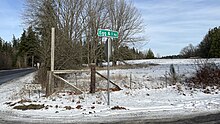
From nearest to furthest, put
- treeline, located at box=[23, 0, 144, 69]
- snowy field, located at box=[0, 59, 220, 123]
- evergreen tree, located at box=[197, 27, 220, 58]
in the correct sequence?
1. snowy field, located at box=[0, 59, 220, 123]
2. treeline, located at box=[23, 0, 144, 69]
3. evergreen tree, located at box=[197, 27, 220, 58]

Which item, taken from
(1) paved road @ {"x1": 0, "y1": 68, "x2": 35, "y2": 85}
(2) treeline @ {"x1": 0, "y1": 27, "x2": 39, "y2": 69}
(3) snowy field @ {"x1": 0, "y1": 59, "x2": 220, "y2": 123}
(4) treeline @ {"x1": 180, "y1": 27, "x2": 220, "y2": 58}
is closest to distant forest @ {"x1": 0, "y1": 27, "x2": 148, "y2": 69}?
(2) treeline @ {"x1": 0, "y1": 27, "x2": 39, "y2": 69}

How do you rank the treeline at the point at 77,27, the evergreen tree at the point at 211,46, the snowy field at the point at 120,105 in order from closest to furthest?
the snowy field at the point at 120,105, the treeline at the point at 77,27, the evergreen tree at the point at 211,46

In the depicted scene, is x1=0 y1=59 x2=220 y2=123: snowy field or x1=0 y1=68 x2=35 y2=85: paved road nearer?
x1=0 y1=59 x2=220 y2=123: snowy field

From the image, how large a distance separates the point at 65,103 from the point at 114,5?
3618cm

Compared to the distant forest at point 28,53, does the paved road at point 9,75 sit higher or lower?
lower

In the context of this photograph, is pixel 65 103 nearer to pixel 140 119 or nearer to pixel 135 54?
pixel 140 119

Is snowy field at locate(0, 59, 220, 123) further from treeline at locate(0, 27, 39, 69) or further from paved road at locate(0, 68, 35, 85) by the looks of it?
treeline at locate(0, 27, 39, 69)

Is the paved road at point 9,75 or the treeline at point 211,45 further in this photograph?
the treeline at point 211,45

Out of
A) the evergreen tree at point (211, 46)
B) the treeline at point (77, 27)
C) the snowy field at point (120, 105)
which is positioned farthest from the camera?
the evergreen tree at point (211, 46)

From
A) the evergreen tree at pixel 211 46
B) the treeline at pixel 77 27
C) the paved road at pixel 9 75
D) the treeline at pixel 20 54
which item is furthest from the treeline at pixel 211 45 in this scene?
the paved road at pixel 9 75

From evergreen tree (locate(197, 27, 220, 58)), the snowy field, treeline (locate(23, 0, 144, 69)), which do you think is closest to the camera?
the snowy field

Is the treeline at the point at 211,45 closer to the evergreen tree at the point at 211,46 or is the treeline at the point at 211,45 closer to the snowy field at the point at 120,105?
the evergreen tree at the point at 211,46

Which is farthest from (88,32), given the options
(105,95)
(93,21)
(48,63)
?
(105,95)

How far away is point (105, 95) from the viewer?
1359 centimetres
